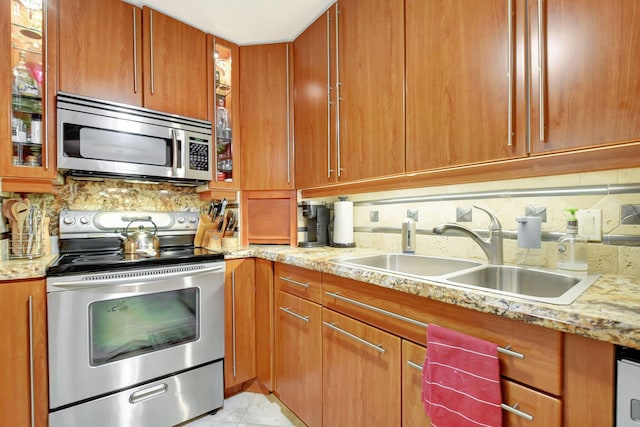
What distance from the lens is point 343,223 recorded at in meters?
1.93

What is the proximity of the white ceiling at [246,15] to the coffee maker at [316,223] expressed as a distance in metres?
1.22

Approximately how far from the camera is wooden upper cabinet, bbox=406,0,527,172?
100 cm

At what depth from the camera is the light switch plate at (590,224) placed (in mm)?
1068

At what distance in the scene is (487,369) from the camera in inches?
30.2

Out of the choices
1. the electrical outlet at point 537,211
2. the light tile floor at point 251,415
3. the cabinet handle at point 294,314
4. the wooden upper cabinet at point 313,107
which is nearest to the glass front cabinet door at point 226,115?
the wooden upper cabinet at point 313,107

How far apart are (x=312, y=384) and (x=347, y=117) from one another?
1.46m

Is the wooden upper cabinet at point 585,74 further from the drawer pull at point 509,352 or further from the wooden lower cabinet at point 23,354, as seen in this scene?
the wooden lower cabinet at point 23,354

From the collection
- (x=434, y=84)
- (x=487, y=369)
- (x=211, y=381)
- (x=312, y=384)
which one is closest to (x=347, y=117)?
(x=434, y=84)

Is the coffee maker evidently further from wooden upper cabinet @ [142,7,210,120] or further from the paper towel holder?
wooden upper cabinet @ [142,7,210,120]

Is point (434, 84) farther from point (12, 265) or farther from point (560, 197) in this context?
point (12, 265)

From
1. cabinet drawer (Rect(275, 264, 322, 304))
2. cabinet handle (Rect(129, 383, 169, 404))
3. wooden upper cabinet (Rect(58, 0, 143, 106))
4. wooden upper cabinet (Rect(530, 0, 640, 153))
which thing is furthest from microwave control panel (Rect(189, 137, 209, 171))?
wooden upper cabinet (Rect(530, 0, 640, 153))

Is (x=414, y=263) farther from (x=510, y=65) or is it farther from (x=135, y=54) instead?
(x=135, y=54)

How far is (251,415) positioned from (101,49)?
2.29 meters

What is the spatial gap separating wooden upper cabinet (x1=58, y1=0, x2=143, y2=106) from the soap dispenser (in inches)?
89.7
